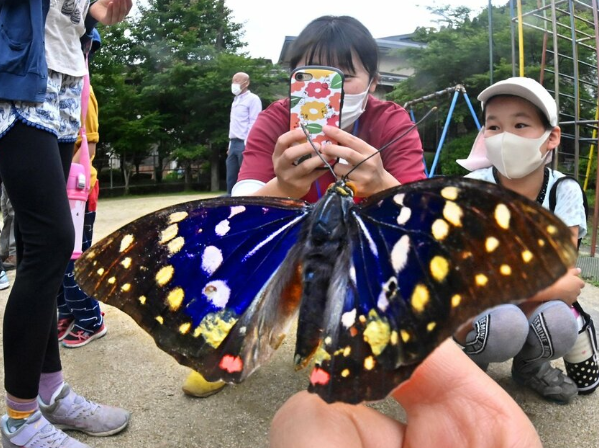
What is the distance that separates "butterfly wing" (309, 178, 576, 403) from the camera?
2.12 ft

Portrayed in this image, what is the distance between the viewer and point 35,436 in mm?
1167

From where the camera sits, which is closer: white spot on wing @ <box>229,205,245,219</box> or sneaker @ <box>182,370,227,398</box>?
white spot on wing @ <box>229,205,245,219</box>

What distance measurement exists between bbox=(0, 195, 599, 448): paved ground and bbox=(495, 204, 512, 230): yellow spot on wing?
0.95m

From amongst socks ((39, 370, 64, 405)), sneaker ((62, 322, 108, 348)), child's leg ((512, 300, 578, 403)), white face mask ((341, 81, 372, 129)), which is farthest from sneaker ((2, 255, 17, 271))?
child's leg ((512, 300, 578, 403))

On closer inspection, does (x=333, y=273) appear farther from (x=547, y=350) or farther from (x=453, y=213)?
(x=547, y=350)

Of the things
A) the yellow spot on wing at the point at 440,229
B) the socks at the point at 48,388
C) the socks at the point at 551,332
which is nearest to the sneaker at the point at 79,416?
the socks at the point at 48,388

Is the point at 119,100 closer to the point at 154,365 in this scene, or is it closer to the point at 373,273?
the point at 154,365

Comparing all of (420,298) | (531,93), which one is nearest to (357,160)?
(420,298)

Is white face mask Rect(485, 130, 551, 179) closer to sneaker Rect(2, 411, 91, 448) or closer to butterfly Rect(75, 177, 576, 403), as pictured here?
butterfly Rect(75, 177, 576, 403)

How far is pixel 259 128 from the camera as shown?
1.52 metres

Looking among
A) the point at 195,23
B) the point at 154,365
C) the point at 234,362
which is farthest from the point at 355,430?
the point at 195,23

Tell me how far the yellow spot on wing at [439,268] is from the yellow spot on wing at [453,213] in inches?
2.0

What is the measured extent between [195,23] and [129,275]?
52.2 ft

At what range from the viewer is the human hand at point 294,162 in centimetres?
100
